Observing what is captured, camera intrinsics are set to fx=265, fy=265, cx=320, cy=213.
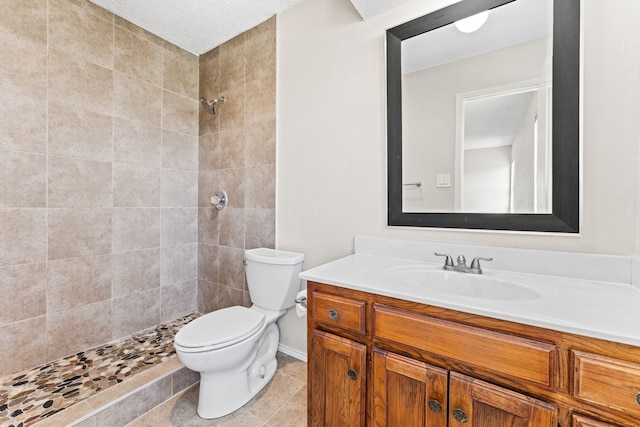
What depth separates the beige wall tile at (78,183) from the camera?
1622 mm

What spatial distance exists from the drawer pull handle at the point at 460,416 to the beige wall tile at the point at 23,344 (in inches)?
86.9

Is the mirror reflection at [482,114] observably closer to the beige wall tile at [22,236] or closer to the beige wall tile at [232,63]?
the beige wall tile at [232,63]

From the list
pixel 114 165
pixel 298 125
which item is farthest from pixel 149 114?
pixel 298 125

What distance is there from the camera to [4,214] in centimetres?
146

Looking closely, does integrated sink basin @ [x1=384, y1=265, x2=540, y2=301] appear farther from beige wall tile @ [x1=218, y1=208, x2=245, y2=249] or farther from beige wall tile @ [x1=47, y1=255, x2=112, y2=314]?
beige wall tile @ [x1=47, y1=255, x2=112, y2=314]

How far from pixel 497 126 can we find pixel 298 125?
1.11m

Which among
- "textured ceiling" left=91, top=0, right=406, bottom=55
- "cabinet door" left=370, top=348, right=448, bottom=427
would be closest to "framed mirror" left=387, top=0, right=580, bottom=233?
"cabinet door" left=370, top=348, right=448, bottom=427

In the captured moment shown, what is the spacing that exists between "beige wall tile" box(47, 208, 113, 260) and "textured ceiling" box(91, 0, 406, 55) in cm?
139

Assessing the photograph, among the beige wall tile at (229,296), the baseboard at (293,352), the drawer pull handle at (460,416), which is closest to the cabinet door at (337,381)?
the drawer pull handle at (460,416)

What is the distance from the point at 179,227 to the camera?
2252 mm

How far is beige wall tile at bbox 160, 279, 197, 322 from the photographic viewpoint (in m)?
2.16

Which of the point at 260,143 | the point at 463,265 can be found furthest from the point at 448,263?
the point at 260,143

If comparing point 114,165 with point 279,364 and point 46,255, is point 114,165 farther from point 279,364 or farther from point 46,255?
point 279,364

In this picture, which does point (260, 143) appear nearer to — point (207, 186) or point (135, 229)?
point (207, 186)
